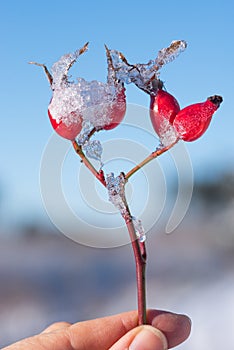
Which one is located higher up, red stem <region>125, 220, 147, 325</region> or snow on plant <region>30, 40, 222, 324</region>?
snow on plant <region>30, 40, 222, 324</region>

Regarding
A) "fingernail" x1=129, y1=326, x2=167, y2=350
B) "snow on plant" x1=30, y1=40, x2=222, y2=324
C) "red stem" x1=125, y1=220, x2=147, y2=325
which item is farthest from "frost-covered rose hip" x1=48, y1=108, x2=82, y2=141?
"fingernail" x1=129, y1=326, x2=167, y2=350

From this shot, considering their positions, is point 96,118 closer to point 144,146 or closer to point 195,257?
point 144,146

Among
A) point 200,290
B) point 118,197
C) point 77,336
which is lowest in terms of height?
point 200,290

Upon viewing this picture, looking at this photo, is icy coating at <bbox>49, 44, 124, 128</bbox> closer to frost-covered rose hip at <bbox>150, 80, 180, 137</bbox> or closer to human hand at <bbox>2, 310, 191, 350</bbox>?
frost-covered rose hip at <bbox>150, 80, 180, 137</bbox>

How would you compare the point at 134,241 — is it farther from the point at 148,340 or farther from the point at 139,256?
the point at 148,340

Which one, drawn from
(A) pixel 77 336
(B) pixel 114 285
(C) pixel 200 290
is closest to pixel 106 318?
(A) pixel 77 336

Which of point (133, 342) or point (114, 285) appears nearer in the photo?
point (133, 342)
